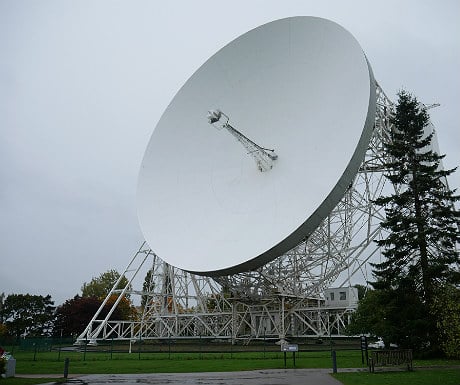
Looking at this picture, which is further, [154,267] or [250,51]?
[154,267]

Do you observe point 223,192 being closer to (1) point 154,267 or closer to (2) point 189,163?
(2) point 189,163

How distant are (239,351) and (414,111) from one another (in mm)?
18211

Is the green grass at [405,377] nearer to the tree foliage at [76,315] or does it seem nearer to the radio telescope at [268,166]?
the radio telescope at [268,166]

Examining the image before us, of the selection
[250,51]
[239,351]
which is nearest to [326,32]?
[250,51]

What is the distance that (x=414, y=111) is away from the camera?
87.4 feet

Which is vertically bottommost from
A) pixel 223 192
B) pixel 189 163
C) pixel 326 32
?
pixel 223 192

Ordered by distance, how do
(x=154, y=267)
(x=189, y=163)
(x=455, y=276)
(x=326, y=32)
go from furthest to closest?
(x=154, y=267) < (x=189, y=163) < (x=326, y=32) < (x=455, y=276)

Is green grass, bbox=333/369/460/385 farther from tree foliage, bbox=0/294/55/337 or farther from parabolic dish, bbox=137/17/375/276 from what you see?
tree foliage, bbox=0/294/55/337

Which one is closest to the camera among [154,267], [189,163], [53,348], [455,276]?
[455,276]

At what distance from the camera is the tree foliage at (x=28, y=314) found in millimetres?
67750

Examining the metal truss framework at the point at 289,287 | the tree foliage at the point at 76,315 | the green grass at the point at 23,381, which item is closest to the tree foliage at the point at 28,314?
the tree foliage at the point at 76,315

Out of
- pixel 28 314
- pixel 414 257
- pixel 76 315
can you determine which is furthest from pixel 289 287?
pixel 28 314

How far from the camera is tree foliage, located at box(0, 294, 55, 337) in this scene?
6775cm

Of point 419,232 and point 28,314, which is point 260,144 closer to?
point 419,232
